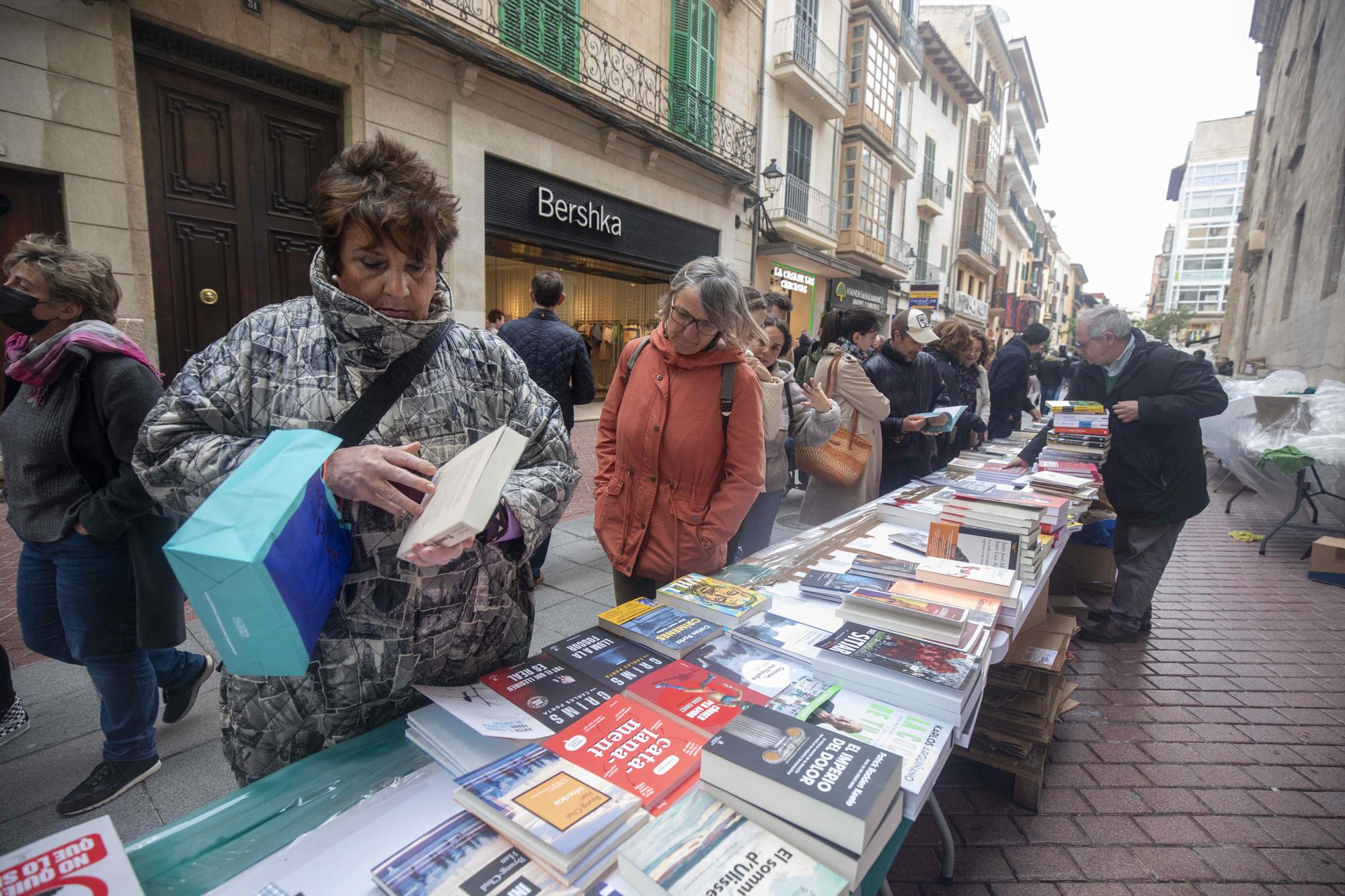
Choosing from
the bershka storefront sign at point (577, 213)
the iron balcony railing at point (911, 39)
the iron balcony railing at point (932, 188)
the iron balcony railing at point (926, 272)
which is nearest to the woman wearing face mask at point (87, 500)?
the bershka storefront sign at point (577, 213)

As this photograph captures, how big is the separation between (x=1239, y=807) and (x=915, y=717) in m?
2.25

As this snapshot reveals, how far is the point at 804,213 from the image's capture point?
15.4m

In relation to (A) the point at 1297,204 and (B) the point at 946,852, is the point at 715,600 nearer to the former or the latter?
(B) the point at 946,852

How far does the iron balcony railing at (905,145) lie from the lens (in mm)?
20016

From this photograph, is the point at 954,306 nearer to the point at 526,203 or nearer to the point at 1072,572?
the point at 526,203

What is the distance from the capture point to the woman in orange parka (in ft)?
7.36

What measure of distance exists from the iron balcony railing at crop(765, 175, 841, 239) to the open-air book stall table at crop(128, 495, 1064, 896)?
14681mm

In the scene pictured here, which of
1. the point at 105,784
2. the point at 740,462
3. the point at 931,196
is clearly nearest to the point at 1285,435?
the point at 740,462

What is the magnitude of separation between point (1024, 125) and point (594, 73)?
39541 mm

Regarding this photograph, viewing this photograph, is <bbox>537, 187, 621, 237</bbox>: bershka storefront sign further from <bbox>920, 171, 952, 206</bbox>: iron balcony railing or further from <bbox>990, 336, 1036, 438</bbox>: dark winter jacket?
<bbox>920, 171, 952, 206</bbox>: iron balcony railing

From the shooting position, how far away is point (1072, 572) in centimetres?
385

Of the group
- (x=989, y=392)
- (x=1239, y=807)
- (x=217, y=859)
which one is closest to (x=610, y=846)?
(x=217, y=859)

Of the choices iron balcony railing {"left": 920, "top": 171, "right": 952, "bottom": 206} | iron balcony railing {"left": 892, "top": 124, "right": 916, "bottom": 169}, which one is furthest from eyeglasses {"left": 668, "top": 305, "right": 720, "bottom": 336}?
iron balcony railing {"left": 920, "top": 171, "right": 952, "bottom": 206}

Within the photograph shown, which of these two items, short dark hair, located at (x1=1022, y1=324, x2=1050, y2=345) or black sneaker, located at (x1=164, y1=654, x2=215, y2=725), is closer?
black sneaker, located at (x1=164, y1=654, x2=215, y2=725)
